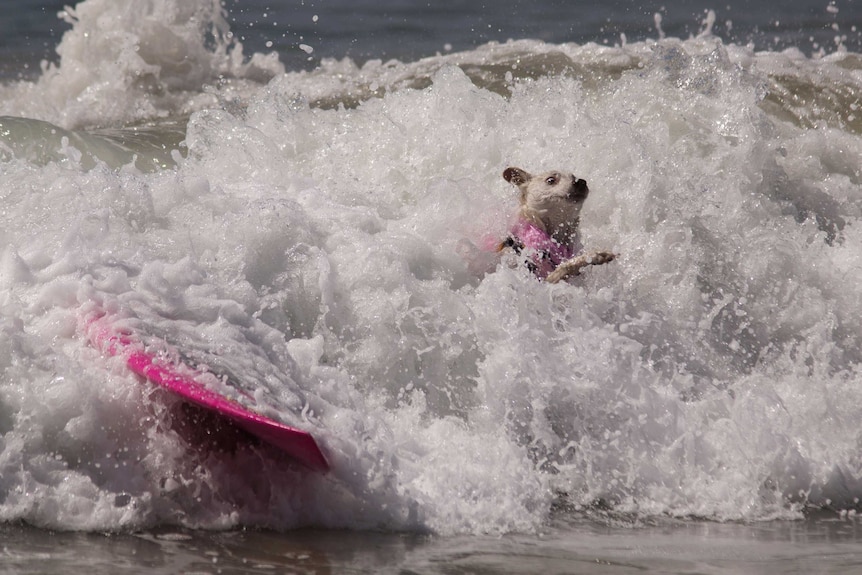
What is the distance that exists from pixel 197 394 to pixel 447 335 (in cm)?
141

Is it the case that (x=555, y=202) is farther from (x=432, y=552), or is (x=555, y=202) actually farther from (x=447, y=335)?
(x=432, y=552)

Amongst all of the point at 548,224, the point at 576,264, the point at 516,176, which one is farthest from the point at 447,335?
the point at 516,176

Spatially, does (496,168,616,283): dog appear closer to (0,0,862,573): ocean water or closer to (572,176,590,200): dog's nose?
(572,176,590,200): dog's nose

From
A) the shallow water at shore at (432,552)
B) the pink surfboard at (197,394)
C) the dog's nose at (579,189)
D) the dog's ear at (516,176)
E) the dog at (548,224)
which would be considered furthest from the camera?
the dog's ear at (516,176)

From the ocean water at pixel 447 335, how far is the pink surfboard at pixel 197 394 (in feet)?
0.20

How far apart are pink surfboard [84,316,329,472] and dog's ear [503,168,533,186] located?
2352 mm

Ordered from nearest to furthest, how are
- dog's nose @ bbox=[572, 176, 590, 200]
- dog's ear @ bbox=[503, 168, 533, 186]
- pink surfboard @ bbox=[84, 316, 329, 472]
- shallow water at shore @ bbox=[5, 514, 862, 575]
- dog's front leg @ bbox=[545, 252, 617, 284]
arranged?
shallow water at shore @ bbox=[5, 514, 862, 575], pink surfboard @ bbox=[84, 316, 329, 472], dog's front leg @ bbox=[545, 252, 617, 284], dog's nose @ bbox=[572, 176, 590, 200], dog's ear @ bbox=[503, 168, 533, 186]

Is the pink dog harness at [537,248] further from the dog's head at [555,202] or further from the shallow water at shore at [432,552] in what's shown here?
the shallow water at shore at [432,552]

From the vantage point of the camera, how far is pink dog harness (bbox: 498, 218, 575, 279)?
5156 mm

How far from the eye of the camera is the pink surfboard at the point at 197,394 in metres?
3.55

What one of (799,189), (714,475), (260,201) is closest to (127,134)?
(260,201)

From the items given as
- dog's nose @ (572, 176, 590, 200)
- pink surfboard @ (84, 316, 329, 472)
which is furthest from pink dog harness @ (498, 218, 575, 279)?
pink surfboard @ (84, 316, 329, 472)

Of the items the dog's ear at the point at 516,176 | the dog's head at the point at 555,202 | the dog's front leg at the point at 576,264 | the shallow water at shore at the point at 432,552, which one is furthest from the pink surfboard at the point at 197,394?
the dog's ear at the point at 516,176

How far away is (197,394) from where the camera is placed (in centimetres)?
363
